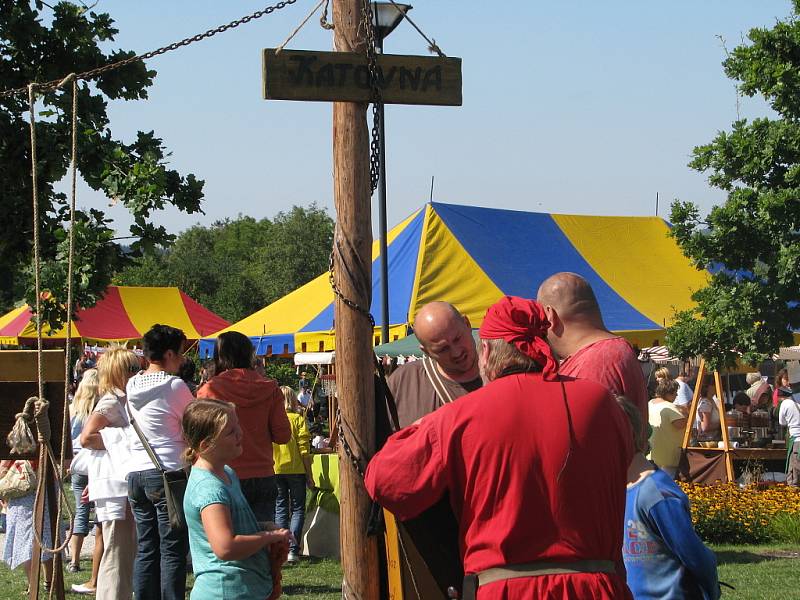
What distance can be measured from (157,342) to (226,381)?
0.59 meters

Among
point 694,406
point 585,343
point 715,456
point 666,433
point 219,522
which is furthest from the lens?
point 694,406

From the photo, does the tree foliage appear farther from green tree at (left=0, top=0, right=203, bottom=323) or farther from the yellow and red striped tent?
green tree at (left=0, top=0, right=203, bottom=323)

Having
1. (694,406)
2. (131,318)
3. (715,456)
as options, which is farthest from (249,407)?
(131,318)

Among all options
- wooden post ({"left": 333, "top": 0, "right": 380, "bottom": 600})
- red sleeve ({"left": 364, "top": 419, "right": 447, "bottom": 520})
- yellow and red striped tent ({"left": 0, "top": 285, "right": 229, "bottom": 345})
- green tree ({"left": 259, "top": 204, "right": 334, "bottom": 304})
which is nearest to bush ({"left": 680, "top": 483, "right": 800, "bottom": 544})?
wooden post ({"left": 333, "top": 0, "right": 380, "bottom": 600})

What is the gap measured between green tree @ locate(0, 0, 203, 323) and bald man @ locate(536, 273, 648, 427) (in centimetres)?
493

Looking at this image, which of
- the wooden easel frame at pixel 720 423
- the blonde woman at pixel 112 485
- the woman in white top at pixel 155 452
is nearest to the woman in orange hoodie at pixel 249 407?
the woman in white top at pixel 155 452

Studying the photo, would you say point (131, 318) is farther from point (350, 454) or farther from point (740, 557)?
point (350, 454)

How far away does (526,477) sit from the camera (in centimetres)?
309

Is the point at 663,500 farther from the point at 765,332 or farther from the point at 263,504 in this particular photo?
the point at 765,332

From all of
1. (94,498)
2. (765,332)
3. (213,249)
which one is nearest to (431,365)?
(94,498)

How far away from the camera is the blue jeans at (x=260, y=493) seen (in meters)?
7.12

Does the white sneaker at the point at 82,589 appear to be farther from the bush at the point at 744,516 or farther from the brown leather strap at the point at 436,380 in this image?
the bush at the point at 744,516

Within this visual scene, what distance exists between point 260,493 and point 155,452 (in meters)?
0.87

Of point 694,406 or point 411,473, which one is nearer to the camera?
point 411,473
